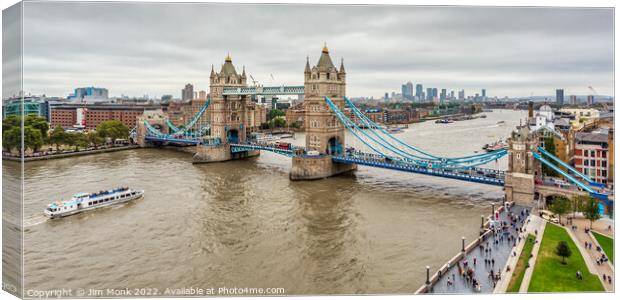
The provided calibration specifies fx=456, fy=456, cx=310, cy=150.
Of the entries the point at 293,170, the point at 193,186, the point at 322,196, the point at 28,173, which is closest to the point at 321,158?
the point at 293,170

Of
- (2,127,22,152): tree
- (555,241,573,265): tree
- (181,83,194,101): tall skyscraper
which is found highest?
(181,83,194,101): tall skyscraper

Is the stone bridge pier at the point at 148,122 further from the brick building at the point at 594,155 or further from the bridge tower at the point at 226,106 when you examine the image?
the brick building at the point at 594,155

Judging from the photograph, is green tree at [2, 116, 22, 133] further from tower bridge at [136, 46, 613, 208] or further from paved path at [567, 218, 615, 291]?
tower bridge at [136, 46, 613, 208]

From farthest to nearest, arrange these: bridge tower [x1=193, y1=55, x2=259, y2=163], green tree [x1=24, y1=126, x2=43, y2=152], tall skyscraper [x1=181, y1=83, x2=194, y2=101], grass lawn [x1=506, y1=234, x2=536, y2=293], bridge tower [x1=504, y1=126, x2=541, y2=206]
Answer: tall skyscraper [x1=181, y1=83, x2=194, y2=101] → bridge tower [x1=193, y1=55, x2=259, y2=163] → green tree [x1=24, y1=126, x2=43, y2=152] → bridge tower [x1=504, y1=126, x2=541, y2=206] → grass lawn [x1=506, y1=234, x2=536, y2=293]

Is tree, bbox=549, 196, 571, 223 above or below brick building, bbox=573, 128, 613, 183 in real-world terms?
below

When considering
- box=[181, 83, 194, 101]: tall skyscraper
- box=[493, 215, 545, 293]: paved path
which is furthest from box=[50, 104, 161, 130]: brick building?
box=[493, 215, 545, 293]: paved path

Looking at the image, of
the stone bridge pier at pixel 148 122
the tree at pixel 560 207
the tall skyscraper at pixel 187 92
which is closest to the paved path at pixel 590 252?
the tree at pixel 560 207

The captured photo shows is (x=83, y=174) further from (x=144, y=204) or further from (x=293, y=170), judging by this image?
(x=293, y=170)

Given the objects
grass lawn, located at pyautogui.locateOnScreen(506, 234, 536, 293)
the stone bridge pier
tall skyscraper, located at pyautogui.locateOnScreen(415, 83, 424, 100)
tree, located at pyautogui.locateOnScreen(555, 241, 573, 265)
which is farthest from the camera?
tall skyscraper, located at pyautogui.locateOnScreen(415, 83, 424, 100)

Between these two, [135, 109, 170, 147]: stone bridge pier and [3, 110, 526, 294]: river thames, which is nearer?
[3, 110, 526, 294]: river thames
